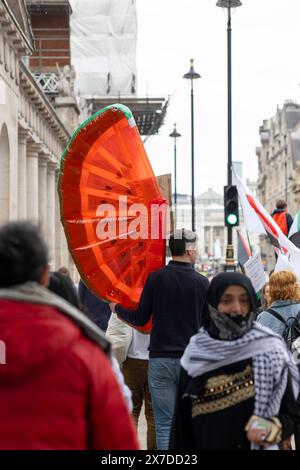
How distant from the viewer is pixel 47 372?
2758mm

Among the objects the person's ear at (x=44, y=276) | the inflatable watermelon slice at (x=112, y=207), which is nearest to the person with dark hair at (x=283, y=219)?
the inflatable watermelon slice at (x=112, y=207)

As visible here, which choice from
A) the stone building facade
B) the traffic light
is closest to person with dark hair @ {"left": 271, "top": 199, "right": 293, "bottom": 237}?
the traffic light

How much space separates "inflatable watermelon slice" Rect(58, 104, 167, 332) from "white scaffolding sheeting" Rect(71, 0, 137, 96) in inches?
1790

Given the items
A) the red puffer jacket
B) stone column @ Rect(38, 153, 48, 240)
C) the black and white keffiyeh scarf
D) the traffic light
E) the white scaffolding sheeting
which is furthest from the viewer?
the white scaffolding sheeting

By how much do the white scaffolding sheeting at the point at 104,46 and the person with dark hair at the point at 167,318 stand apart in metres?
46.4

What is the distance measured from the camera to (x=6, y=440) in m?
2.84

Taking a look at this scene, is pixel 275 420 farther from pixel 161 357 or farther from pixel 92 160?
pixel 92 160

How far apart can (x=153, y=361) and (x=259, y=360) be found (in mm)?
2509

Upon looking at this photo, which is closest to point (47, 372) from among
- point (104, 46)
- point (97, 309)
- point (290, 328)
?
point (290, 328)

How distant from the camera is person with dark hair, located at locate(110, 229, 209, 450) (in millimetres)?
6402

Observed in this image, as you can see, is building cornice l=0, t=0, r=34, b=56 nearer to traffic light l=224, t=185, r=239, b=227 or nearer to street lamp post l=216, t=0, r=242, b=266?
street lamp post l=216, t=0, r=242, b=266

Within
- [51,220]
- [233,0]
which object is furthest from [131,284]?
[51,220]

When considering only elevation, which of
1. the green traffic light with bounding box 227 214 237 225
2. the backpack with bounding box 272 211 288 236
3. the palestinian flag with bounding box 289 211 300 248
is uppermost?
the green traffic light with bounding box 227 214 237 225

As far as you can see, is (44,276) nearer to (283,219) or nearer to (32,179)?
(283,219)
